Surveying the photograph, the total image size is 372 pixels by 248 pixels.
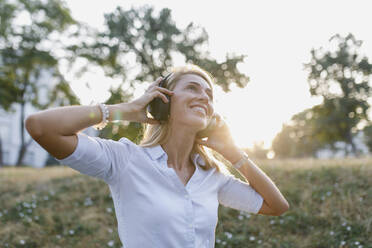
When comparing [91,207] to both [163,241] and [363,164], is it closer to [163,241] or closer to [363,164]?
[163,241]

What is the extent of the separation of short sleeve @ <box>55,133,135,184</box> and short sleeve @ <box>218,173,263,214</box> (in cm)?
84

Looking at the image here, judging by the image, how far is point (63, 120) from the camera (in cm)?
176

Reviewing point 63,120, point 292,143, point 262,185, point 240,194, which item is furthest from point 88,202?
point 292,143

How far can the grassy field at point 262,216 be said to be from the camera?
14.7ft

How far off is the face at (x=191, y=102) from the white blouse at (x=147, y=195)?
0.30 m

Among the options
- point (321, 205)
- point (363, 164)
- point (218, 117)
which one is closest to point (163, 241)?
point (218, 117)

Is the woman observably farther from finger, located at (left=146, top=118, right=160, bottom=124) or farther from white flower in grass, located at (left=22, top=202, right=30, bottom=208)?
white flower in grass, located at (left=22, top=202, right=30, bottom=208)

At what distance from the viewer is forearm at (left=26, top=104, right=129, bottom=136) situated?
5.58ft

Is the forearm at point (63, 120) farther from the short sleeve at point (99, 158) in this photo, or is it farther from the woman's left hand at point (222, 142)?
the woman's left hand at point (222, 142)

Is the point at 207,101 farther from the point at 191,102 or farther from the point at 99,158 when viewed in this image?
the point at 99,158

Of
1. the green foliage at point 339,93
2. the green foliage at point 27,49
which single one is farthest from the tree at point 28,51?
the green foliage at point 339,93

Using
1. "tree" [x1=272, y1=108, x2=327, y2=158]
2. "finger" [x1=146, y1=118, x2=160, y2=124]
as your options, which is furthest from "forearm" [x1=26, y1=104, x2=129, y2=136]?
"tree" [x1=272, y1=108, x2=327, y2=158]

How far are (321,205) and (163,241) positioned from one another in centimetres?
391

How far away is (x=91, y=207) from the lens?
624cm
